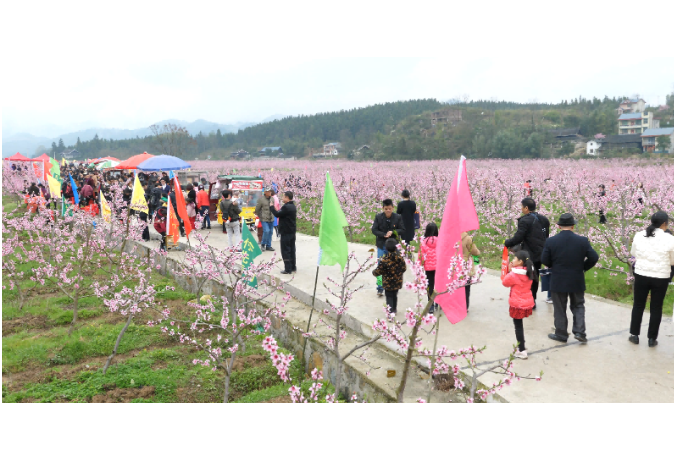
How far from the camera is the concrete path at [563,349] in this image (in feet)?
14.3

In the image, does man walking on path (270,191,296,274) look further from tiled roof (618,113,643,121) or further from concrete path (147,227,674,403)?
tiled roof (618,113,643,121)

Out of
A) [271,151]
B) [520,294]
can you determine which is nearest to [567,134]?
[271,151]

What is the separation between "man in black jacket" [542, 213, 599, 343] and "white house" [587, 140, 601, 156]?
196ft

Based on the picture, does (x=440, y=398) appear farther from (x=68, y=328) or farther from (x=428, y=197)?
(x=428, y=197)

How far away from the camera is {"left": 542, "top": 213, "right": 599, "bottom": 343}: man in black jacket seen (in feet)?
17.8

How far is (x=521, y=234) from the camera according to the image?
21.1 ft

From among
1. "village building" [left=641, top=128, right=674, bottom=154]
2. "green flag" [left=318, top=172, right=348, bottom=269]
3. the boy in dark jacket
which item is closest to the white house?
"village building" [left=641, top=128, right=674, bottom=154]

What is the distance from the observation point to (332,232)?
5.34 metres

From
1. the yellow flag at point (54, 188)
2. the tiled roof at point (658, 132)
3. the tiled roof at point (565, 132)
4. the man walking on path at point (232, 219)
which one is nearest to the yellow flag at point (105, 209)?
the man walking on path at point (232, 219)

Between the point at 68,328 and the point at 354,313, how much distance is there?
5032 millimetres

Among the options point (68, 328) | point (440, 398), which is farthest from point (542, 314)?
point (68, 328)

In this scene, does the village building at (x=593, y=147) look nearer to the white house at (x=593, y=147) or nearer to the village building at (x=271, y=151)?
the white house at (x=593, y=147)

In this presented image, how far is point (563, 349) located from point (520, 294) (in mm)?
894

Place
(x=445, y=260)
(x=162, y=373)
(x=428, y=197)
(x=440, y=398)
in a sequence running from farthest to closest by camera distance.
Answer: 1. (x=428, y=197)
2. (x=162, y=373)
3. (x=440, y=398)
4. (x=445, y=260)
